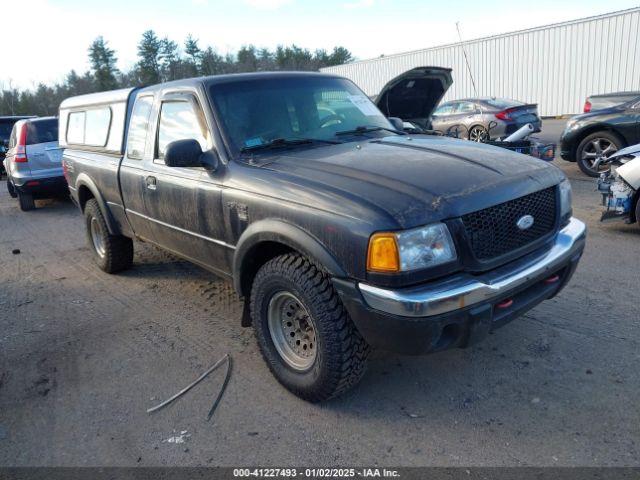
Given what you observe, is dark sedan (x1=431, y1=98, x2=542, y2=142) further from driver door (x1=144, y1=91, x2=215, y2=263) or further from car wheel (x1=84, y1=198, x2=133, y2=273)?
driver door (x1=144, y1=91, x2=215, y2=263)

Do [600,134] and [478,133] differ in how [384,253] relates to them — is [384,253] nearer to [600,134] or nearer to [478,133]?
[600,134]

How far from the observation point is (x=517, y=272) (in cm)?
277

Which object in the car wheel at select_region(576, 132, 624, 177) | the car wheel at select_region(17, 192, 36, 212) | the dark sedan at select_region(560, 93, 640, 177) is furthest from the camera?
the car wheel at select_region(17, 192, 36, 212)

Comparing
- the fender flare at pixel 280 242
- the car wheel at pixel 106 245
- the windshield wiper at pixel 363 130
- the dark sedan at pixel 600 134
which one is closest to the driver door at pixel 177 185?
the fender flare at pixel 280 242

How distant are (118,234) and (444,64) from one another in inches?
1093

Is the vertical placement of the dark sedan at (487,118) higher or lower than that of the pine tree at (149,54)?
lower

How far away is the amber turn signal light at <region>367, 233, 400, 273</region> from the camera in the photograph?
2.47 meters

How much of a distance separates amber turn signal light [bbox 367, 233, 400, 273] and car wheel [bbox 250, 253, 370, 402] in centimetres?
38

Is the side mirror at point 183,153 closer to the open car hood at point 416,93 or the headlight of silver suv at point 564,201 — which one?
the headlight of silver suv at point 564,201

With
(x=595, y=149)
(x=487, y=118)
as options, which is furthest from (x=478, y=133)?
(x=595, y=149)

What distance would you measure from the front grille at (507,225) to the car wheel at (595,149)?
672 centimetres

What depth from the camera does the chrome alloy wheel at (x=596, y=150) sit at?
895 cm

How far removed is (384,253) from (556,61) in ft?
85.3

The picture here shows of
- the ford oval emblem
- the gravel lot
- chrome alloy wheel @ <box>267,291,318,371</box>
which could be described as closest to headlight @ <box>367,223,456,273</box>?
the ford oval emblem
